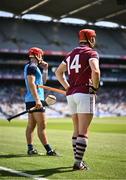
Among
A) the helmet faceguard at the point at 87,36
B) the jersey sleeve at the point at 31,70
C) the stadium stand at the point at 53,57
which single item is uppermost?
the stadium stand at the point at 53,57

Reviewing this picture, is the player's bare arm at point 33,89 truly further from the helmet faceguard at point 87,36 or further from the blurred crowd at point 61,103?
the blurred crowd at point 61,103

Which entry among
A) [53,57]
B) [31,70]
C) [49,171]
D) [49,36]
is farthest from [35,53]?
[49,36]

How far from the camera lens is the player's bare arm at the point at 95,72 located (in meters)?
→ 6.94

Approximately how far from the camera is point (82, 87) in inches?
284

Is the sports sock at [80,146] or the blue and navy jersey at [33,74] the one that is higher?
the blue and navy jersey at [33,74]

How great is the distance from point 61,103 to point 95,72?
174 feet

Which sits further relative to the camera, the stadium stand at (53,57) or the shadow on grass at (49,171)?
the stadium stand at (53,57)

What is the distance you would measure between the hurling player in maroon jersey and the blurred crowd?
4576 centimetres

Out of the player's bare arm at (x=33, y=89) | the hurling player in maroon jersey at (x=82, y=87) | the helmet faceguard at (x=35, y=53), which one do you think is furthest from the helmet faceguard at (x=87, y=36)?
the helmet faceguard at (x=35, y=53)

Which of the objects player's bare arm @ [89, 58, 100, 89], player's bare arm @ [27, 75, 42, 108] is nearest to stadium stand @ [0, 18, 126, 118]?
player's bare arm @ [27, 75, 42, 108]

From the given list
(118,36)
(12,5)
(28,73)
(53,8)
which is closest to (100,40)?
(118,36)

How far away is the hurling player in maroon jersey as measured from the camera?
280 inches

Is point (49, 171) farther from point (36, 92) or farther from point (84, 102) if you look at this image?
point (36, 92)

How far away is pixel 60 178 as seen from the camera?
Answer: 20.7ft
